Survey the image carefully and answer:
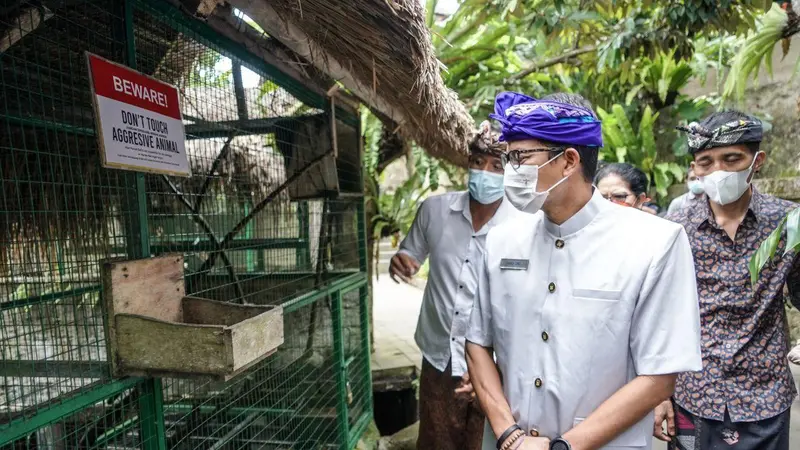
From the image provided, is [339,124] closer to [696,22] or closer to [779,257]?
[696,22]

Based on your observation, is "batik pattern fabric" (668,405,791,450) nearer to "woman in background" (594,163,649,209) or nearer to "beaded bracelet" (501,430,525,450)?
"beaded bracelet" (501,430,525,450)

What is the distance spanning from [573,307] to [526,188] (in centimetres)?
42

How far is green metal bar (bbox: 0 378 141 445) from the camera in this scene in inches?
50.4

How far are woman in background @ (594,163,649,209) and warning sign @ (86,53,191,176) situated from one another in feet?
8.65

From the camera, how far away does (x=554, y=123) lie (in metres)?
1.64

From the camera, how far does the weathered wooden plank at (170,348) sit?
149 centimetres

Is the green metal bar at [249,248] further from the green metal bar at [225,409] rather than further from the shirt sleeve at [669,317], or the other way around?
the shirt sleeve at [669,317]

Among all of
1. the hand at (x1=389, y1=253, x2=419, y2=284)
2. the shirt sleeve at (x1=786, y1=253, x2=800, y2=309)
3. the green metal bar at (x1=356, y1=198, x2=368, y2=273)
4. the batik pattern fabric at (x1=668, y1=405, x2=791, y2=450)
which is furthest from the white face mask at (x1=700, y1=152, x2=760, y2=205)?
the green metal bar at (x1=356, y1=198, x2=368, y2=273)

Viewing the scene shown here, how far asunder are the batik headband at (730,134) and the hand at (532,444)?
165 centimetres

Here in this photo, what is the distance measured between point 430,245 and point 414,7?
156cm

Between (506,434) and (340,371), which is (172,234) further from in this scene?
(506,434)

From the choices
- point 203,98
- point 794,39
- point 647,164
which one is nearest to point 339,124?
point 203,98

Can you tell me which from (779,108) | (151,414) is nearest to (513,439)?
(151,414)

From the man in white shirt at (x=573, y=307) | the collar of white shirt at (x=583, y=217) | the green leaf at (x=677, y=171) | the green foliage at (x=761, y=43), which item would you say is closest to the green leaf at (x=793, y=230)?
the man in white shirt at (x=573, y=307)
